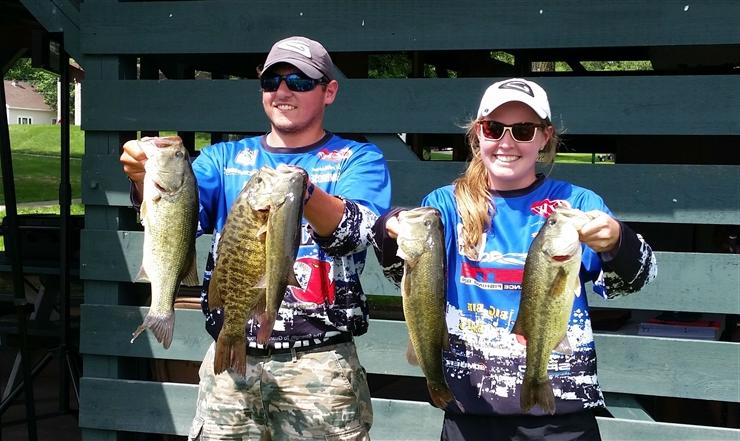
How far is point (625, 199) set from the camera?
4.55 metres

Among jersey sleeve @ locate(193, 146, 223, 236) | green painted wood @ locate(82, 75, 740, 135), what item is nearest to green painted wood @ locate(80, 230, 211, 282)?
green painted wood @ locate(82, 75, 740, 135)

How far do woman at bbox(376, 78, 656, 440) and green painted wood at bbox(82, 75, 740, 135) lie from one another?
72.4 inches

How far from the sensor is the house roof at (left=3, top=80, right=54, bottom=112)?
71.2 meters

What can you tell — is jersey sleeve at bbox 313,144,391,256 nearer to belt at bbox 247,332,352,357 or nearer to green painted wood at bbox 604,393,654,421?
belt at bbox 247,332,352,357

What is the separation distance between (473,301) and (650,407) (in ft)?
10.3

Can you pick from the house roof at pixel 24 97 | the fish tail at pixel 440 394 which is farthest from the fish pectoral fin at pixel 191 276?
the house roof at pixel 24 97

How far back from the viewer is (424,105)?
4781 millimetres

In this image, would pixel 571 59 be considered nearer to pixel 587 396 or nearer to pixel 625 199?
pixel 625 199

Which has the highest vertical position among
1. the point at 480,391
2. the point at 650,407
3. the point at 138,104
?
the point at 138,104

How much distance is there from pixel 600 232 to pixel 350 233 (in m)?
0.79

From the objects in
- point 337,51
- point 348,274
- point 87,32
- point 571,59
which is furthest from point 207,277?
point 571,59

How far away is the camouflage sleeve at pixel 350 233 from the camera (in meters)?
2.85

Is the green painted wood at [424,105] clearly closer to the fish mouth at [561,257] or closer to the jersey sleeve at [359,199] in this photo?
the jersey sleeve at [359,199]

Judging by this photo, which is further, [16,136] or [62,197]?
[16,136]
